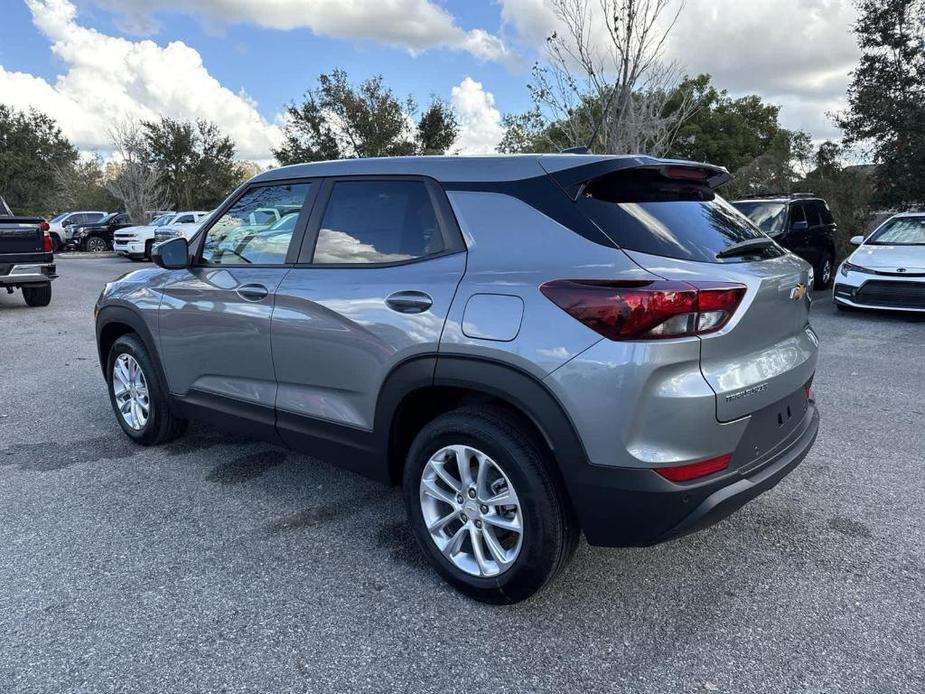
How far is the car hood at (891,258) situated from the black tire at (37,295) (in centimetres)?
1302

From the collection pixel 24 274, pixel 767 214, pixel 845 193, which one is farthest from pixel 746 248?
pixel 845 193

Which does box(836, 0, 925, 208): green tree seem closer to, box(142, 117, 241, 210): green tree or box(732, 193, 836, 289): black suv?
box(732, 193, 836, 289): black suv

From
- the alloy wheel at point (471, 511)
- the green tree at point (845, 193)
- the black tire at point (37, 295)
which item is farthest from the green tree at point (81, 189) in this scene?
the alloy wheel at point (471, 511)

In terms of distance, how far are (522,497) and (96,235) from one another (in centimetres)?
3157

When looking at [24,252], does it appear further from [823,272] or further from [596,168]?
[823,272]

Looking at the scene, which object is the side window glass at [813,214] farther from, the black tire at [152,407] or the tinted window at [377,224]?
the black tire at [152,407]

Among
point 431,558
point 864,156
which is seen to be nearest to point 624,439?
point 431,558

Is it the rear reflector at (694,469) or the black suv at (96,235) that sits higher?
the rear reflector at (694,469)

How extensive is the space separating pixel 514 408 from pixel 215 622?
4.72 feet

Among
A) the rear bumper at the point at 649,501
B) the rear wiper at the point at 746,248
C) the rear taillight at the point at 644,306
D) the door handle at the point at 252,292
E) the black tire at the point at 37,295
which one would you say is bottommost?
the black tire at the point at 37,295

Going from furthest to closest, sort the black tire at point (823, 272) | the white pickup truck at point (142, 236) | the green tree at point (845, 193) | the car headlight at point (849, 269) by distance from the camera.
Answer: the white pickup truck at point (142, 236)
the green tree at point (845, 193)
the black tire at point (823, 272)
the car headlight at point (849, 269)

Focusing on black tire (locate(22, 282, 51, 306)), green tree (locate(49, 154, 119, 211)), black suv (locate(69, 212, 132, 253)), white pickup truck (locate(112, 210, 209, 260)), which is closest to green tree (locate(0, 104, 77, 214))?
green tree (locate(49, 154, 119, 211))

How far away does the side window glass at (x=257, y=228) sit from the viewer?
11.5 ft

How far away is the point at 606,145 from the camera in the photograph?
45.0ft
